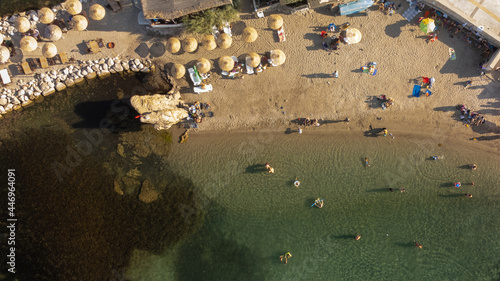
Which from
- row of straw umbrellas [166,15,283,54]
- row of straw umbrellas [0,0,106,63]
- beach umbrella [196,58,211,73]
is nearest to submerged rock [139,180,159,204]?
beach umbrella [196,58,211,73]

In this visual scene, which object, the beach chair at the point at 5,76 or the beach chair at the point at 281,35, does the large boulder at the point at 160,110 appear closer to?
the beach chair at the point at 281,35

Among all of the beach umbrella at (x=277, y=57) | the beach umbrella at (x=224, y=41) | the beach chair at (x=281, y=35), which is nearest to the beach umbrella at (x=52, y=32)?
the beach umbrella at (x=224, y=41)

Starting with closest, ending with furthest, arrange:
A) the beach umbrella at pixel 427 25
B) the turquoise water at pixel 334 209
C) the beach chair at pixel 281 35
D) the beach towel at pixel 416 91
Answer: the beach umbrella at pixel 427 25 < the beach chair at pixel 281 35 < the beach towel at pixel 416 91 < the turquoise water at pixel 334 209

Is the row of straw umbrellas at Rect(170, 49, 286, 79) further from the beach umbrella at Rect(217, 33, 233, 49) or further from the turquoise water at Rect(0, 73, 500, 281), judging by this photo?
the turquoise water at Rect(0, 73, 500, 281)

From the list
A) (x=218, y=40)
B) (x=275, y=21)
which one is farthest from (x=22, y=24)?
(x=275, y=21)

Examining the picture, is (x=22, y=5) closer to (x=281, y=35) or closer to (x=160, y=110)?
(x=160, y=110)
